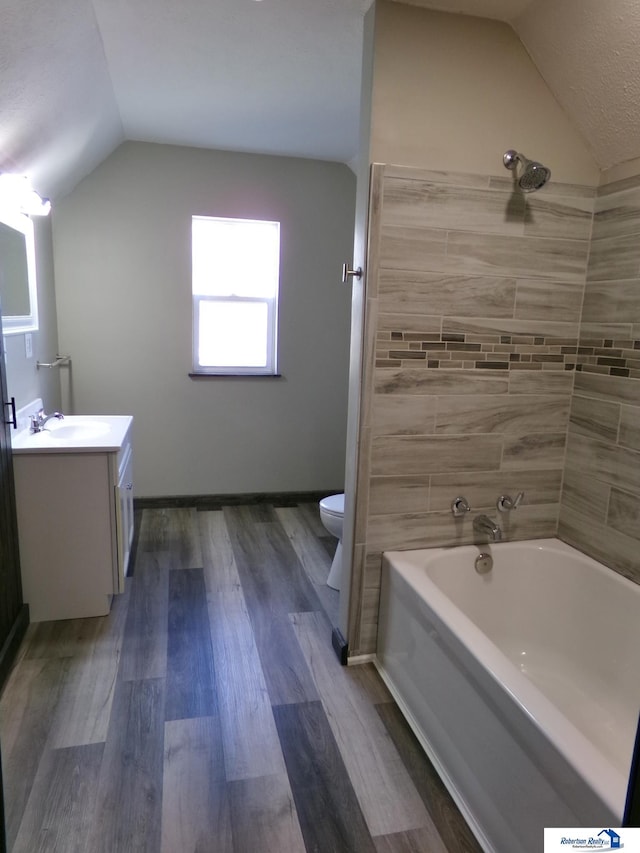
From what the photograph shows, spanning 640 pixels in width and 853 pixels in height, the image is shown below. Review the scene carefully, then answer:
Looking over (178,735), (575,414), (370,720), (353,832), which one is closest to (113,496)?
(178,735)

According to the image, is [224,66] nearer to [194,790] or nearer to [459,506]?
[459,506]

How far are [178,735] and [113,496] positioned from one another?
1040 mm

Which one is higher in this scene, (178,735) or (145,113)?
(145,113)

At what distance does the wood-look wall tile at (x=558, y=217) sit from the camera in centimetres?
209

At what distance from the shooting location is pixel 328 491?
420 centimetres

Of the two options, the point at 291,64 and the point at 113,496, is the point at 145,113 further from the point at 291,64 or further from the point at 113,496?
the point at 113,496

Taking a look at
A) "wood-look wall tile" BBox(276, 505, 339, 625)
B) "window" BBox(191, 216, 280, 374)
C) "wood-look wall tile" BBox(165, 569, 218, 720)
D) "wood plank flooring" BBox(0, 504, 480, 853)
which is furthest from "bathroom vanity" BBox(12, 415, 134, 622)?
"window" BBox(191, 216, 280, 374)

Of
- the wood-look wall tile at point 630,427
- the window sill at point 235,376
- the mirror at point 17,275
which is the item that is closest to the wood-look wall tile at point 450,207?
the wood-look wall tile at point 630,427

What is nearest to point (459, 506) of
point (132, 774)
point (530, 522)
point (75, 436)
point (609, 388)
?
point (530, 522)

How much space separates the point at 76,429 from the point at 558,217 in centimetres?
243

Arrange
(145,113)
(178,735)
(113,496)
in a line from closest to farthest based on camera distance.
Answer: (178,735)
(113,496)
(145,113)

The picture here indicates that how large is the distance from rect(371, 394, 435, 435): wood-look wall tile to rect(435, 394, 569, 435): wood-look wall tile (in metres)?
0.05

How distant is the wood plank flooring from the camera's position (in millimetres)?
1502

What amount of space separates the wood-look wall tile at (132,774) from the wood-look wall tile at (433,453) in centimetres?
116
